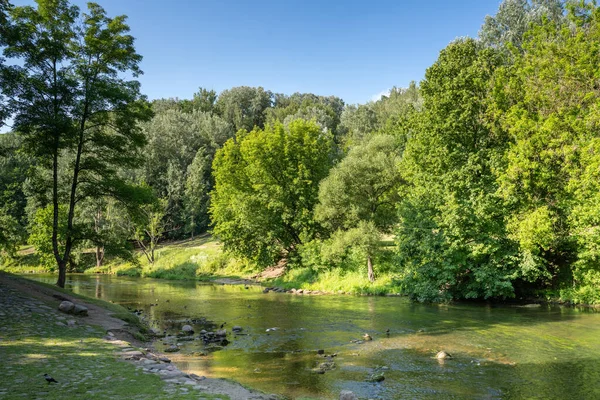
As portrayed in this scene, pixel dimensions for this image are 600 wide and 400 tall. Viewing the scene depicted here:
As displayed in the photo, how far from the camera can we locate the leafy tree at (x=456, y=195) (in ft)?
99.6

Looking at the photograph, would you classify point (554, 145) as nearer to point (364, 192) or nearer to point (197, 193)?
point (364, 192)

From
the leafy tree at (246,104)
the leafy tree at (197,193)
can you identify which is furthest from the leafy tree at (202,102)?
the leafy tree at (197,193)

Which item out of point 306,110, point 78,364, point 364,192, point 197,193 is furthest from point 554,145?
point 306,110

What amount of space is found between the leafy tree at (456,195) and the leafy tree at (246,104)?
87.2m

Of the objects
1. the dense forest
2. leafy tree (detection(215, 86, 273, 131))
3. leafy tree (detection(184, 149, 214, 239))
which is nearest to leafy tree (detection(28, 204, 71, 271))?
leafy tree (detection(184, 149, 214, 239))

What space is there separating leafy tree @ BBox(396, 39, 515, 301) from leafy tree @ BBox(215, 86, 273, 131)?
87.2 metres

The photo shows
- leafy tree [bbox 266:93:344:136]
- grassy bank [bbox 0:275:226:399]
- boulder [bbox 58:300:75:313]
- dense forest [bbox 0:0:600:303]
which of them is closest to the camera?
grassy bank [bbox 0:275:226:399]

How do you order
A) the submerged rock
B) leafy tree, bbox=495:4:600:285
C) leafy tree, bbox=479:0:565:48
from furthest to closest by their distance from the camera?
leafy tree, bbox=479:0:565:48, leafy tree, bbox=495:4:600:285, the submerged rock

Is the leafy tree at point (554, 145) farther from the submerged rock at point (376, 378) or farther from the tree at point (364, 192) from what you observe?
the submerged rock at point (376, 378)

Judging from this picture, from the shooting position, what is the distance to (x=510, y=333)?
20.0 meters

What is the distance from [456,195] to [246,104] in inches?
4136

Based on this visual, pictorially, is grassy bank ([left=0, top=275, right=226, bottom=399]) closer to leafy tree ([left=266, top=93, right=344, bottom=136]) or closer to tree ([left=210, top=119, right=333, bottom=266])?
tree ([left=210, top=119, right=333, bottom=266])

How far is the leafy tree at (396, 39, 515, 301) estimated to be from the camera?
30.4 metres

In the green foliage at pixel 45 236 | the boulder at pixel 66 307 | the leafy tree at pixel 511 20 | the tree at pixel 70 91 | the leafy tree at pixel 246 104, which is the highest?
the leafy tree at pixel 246 104
